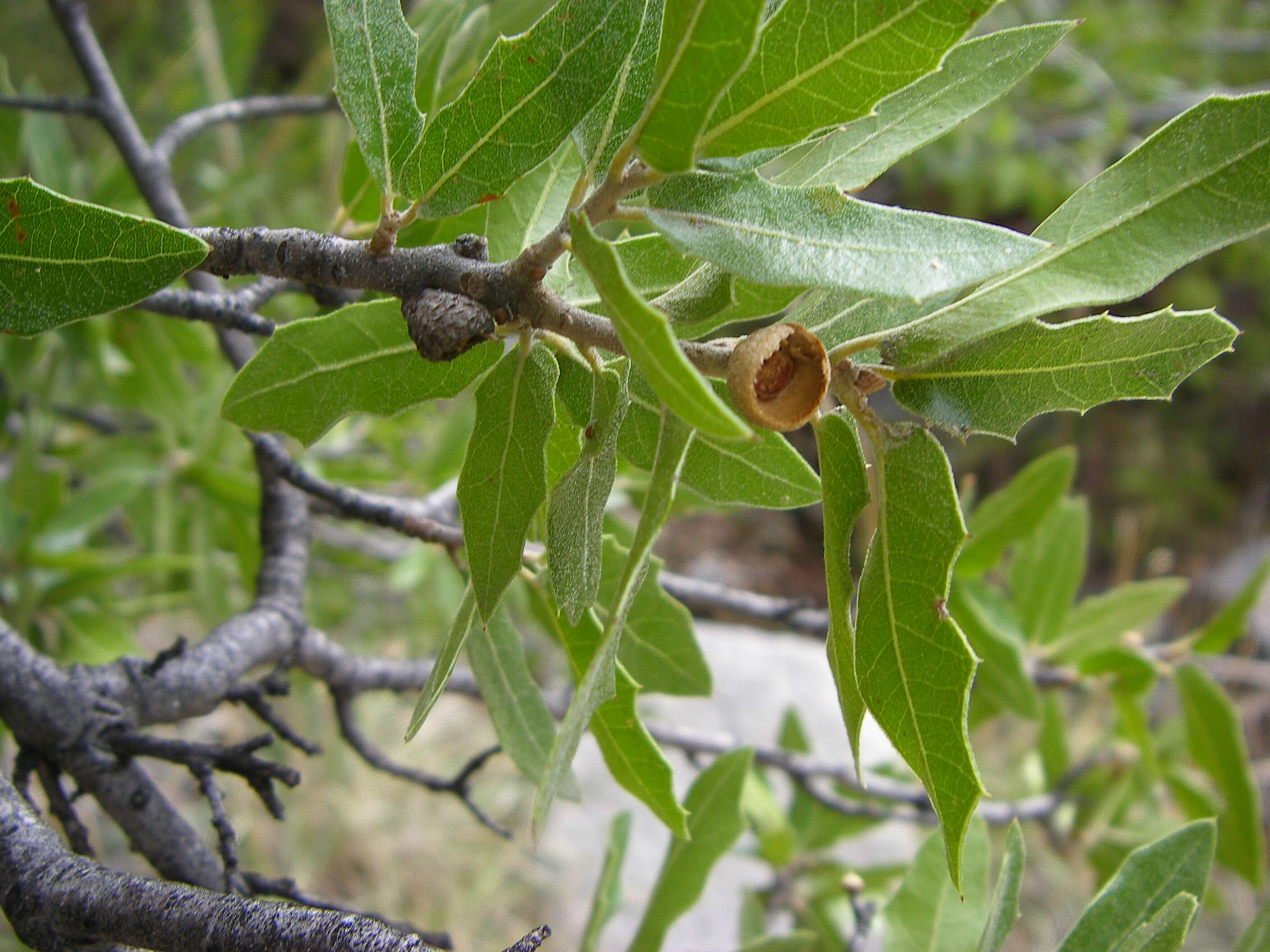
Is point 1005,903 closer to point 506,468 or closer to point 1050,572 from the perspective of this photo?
point 506,468

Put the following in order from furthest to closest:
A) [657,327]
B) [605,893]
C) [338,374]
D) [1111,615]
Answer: [1111,615] < [605,893] < [338,374] < [657,327]

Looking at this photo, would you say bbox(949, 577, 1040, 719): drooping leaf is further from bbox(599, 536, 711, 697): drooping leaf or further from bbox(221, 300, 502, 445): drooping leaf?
bbox(221, 300, 502, 445): drooping leaf

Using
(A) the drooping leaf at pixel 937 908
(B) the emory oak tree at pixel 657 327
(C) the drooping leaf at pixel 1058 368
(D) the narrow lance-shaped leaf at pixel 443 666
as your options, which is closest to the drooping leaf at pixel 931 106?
(B) the emory oak tree at pixel 657 327

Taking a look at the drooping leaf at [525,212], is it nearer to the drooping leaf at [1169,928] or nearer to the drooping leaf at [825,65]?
the drooping leaf at [825,65]

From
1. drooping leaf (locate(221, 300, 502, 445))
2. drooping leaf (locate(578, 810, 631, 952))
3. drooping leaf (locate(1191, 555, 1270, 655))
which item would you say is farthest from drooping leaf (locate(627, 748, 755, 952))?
drooping leaf (locate(1191, 555, 1270, 655))

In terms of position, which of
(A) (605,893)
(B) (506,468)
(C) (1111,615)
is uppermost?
(B) (506,468)

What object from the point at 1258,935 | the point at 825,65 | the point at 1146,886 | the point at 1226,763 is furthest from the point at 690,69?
the point at 1226,763

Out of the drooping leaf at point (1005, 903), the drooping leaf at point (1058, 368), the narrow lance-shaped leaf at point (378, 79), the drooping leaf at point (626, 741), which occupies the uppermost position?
the narrow lance-shaped leaf at point (378, 79)
